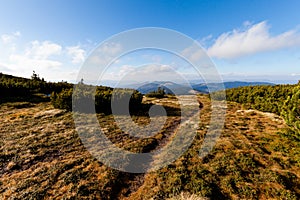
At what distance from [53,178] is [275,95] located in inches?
1561

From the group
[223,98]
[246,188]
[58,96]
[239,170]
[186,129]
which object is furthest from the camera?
[223,98]

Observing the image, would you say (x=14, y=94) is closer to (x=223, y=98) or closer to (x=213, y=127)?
(x=213, y=127)

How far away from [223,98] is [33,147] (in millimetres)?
46647

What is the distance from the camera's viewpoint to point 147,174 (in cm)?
1095

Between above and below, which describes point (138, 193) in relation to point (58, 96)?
below

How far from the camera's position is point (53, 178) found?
984 cm

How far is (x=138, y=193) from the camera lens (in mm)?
9109

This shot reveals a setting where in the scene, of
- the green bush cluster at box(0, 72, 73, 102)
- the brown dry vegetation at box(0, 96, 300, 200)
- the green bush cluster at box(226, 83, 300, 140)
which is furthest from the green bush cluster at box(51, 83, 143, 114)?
the green bush cluster at box(226, 83, 300, 140)

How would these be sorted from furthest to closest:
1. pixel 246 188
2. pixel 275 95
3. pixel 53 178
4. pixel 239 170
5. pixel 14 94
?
pixel 14 94, pixel 275 95, pixel 239 170, pixel 53 178, pixel 246 188

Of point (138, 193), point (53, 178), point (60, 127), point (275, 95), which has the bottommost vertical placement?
point (138, 193)

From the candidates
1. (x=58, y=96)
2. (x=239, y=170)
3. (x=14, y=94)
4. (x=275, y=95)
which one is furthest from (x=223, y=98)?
(x=14, y=94)

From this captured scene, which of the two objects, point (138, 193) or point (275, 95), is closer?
point (138, 193)

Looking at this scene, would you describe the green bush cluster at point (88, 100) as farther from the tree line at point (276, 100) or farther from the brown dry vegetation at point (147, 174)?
the tree line at point (276, 100)

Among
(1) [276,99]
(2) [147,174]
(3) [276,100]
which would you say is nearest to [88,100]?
(2) [147,174]
